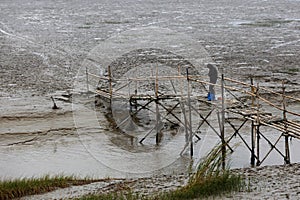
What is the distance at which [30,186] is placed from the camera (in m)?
12.6

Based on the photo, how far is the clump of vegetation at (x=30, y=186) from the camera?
40.2ft

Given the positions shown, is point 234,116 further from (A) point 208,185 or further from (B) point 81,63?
(B) point 81,63

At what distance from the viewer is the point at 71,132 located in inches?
768

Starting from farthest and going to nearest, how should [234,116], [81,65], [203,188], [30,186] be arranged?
[81,65], [234,116], [30,186], [203,188]

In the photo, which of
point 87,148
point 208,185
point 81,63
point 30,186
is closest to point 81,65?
point 81,63

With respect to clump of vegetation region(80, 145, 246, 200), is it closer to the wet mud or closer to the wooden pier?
the wooden pier

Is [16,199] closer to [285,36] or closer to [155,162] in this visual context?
[155,162]

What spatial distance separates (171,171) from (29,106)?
9.34 metres

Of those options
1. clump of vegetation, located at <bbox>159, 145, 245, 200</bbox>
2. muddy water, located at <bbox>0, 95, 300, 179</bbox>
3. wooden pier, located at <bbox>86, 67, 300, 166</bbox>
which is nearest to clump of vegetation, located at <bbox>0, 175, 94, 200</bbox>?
muddy water, located at <bbox>0, 95, 300, 179</bbox>

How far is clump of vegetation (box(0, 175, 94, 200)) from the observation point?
12.2m

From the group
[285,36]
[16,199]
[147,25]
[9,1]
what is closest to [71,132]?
[16,199]

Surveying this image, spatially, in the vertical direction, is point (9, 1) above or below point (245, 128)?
above

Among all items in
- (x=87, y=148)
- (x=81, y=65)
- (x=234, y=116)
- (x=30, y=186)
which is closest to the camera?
(x=30, y=186)

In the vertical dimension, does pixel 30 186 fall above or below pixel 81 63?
below
